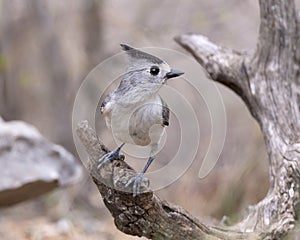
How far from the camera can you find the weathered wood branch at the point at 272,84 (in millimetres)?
2324

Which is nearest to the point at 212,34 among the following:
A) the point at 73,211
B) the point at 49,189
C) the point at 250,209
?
the point at 73,211

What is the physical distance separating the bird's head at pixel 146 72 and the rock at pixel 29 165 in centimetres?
174

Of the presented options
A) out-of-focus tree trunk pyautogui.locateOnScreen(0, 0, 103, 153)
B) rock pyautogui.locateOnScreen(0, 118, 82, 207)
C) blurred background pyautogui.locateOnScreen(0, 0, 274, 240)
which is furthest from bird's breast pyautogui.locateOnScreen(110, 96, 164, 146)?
out-of-focus tree trunk pyautogui.locateOnScreen(0, 0, 103, 153)

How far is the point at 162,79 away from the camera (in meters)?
1.79

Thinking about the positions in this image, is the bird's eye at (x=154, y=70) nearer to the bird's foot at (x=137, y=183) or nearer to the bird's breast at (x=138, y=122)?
the bird's breast at (x=138, y=122)

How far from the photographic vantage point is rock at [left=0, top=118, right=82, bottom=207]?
3424mm

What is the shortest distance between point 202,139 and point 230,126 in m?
0.24

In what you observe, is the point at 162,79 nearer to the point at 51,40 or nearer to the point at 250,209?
the point at 250,209

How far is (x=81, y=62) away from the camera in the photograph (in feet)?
16.2

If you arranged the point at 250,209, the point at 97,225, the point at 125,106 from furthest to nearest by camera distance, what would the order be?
the point at 97,225, the point at 250,209, the point at 125,106

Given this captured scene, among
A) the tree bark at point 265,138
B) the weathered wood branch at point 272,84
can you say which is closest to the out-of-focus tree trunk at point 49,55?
the tree bark at point 265,138

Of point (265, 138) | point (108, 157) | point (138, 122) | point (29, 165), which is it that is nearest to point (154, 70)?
point (138, 122)

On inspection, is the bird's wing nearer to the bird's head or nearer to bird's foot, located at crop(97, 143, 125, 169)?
the bird's head

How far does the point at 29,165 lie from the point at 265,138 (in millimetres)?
1444
